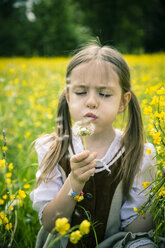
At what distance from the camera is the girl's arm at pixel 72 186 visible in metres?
0.97

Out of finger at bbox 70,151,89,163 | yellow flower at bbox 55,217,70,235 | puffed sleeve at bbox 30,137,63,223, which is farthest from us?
puffed sleeve at bbox 30,137,63,223

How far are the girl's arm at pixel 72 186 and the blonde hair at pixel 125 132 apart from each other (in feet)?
0.62

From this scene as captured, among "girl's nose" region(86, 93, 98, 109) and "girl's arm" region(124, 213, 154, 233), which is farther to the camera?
"girl's arm" region(124, 213, 154, 233)

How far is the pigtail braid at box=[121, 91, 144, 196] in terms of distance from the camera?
1353 millimetres

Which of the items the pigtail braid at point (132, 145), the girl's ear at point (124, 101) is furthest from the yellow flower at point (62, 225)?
the girl's ear at point (124, 101)

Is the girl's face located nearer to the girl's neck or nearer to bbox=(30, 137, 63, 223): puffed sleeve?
the girl's neck

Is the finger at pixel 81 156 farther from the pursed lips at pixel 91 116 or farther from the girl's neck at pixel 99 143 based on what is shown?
the girl's neck at pixel 99 143

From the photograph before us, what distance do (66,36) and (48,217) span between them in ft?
62.7

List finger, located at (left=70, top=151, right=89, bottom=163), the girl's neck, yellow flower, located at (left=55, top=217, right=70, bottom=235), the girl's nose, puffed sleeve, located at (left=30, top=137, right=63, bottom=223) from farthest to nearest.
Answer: the girl's neck < puffed sleeve, located at (left=30, top=137, right=63, bottom=223) < the girl's nose < finger, located at (left=70, top=151, right=89, bottom=163) < yellow flower, located at (left=55, top=217, right=70, bottom=235)

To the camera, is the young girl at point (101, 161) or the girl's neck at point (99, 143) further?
the girl's neck at point (99, 143)

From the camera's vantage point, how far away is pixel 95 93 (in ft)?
3.95

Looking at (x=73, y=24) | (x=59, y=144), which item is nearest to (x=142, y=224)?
(x=59, y=144)

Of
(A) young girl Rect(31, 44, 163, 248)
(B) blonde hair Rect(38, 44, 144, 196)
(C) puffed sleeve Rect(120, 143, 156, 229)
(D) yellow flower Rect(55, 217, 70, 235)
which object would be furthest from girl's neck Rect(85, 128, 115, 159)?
(D) yellow flower Rect(55, 217, 70, 235)

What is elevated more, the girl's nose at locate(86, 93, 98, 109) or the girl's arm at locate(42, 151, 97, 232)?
the girl's nose at locate(86, 93, 98, 109)
